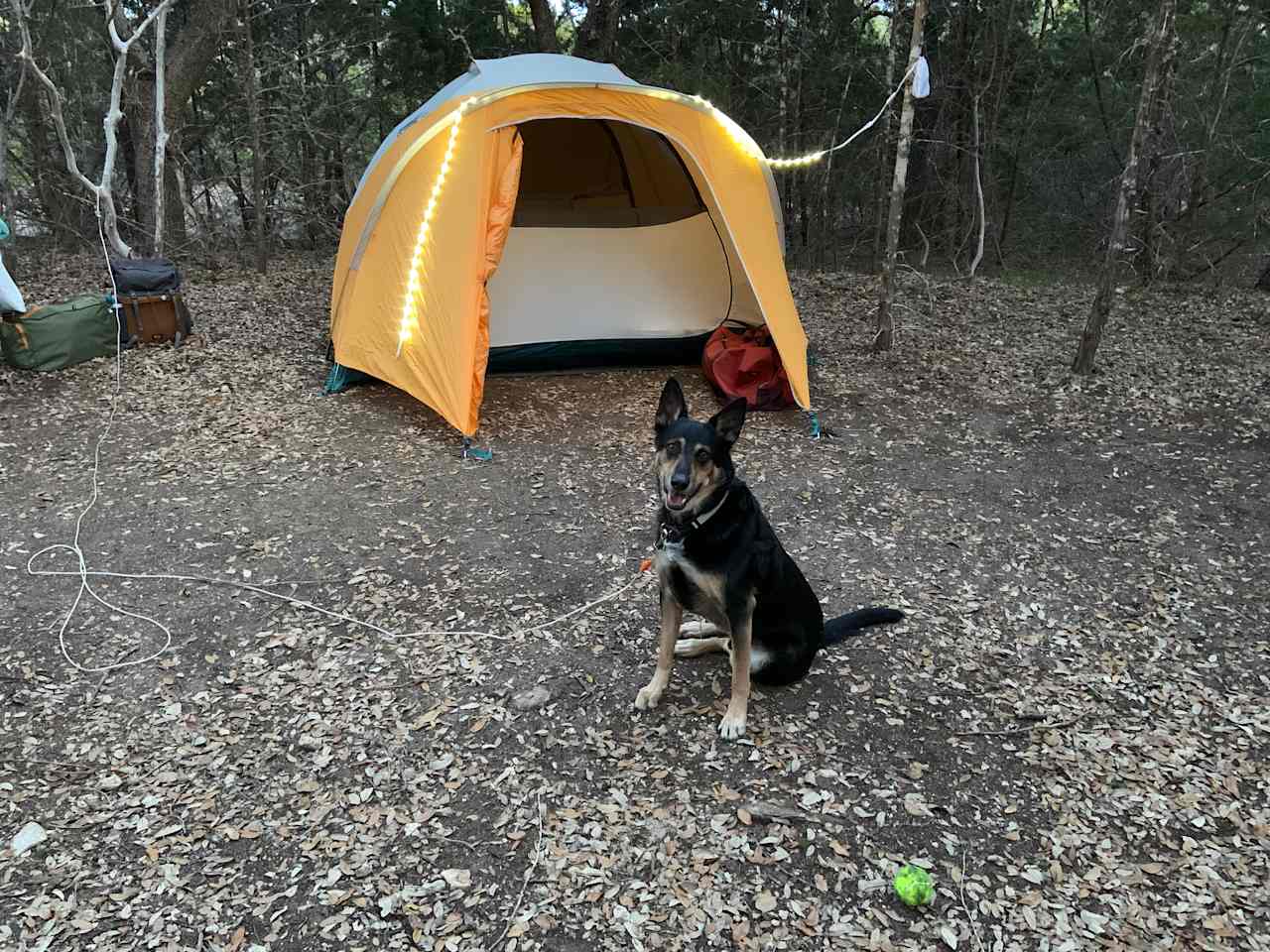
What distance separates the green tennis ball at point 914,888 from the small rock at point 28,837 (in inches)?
115

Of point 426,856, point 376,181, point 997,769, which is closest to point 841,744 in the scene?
point 997,769

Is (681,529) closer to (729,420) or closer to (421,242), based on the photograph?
(729,420)

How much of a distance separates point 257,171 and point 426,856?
10830mm

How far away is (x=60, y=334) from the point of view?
23.4ft

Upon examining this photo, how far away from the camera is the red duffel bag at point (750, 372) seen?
703 cm

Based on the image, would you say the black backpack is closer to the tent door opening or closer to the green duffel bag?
the green duffel bag

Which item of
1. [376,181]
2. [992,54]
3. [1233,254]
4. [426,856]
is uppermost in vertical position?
[992,54]

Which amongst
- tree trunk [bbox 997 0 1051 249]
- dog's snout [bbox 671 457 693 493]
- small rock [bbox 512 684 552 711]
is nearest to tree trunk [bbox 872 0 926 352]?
dog's snout [bbox 671 457 693 493]

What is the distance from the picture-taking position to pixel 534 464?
5898 millimetres

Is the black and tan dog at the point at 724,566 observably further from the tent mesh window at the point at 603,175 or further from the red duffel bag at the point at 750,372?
the tent mesh window at the point at 603,175

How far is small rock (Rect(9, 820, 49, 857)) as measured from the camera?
8.89 ft

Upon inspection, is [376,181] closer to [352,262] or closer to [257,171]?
[352,262]

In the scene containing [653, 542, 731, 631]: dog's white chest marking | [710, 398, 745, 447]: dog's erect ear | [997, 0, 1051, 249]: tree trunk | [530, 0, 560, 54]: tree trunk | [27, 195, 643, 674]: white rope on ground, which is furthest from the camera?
[997, 0, 1051, 249]: tree trunk

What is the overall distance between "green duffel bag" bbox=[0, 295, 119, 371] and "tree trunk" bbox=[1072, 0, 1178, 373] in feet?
30.3
